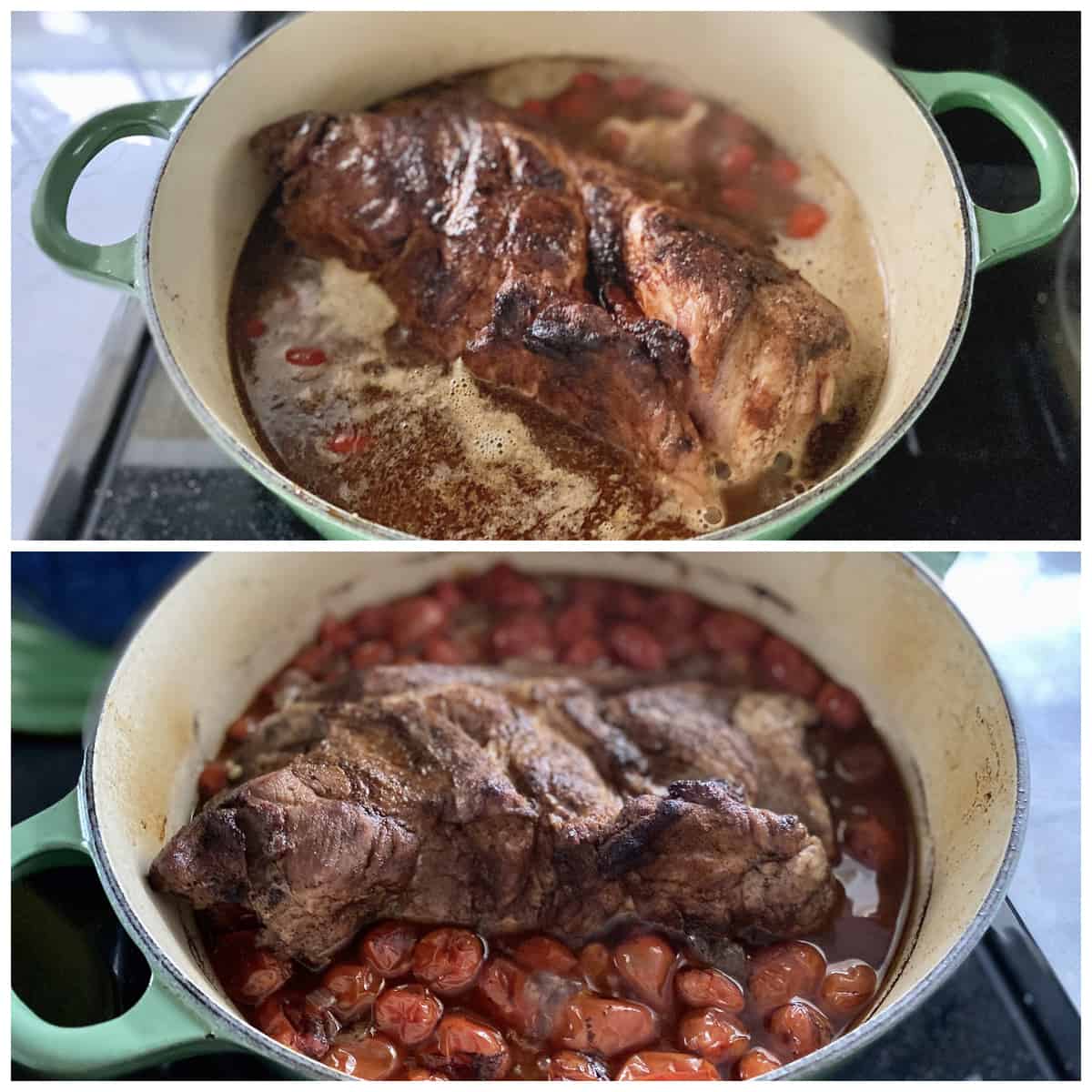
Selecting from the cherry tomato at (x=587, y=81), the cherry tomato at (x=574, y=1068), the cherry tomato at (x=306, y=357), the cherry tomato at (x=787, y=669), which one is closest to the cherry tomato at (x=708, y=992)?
the cherry tomato at (x=574, y=1068)

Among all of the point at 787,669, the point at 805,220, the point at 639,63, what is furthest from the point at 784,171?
the point at 787,669

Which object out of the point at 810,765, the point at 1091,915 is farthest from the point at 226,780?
the point at 1091,915

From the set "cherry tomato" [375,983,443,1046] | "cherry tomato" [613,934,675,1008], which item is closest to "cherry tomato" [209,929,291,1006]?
"cherry tomato" [375,983,443,1046]

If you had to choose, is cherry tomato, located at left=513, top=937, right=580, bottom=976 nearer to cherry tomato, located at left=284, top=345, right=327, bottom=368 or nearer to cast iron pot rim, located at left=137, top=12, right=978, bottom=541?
cast iron pot rim, located at left=137, top=12, right=978, bottom=541

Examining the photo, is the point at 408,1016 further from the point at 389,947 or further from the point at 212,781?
the point at 212,781

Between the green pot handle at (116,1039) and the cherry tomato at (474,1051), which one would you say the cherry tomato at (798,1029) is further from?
the green pot handle at (116,1039)
